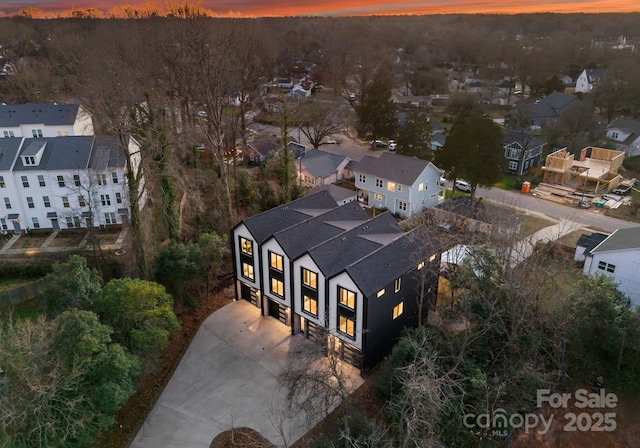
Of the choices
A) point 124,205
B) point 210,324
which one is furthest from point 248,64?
point 210,324

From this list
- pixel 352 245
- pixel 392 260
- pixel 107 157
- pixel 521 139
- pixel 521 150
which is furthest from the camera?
pixel 521 139

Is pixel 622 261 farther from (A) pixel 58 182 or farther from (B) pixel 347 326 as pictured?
(A) pixel 58 182

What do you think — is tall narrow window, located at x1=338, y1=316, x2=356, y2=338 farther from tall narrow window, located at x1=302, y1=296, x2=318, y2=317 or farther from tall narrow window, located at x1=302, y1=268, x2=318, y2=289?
tall narrow window, located at x1=302, y1=268, x2=318, y2=289

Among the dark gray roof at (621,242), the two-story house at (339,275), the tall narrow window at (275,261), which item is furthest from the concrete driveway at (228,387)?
the dark gray roof at (621,242)

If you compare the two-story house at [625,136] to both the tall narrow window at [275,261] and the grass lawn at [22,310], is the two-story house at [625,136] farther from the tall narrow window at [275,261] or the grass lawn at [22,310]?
the grass lawn at [22,310]

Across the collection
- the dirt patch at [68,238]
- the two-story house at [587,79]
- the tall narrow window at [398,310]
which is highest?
the two-story house at [587,79]

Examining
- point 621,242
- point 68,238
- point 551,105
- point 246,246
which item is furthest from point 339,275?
point 551,105
